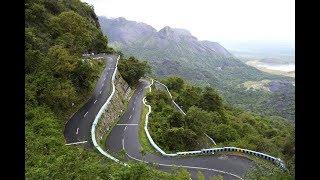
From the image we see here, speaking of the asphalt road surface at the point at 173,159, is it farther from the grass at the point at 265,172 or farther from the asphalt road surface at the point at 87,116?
the grass at the point at 265,172

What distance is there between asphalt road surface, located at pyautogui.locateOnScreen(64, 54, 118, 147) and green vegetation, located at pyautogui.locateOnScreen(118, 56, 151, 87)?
16.1 feet

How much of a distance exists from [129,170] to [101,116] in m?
15.3

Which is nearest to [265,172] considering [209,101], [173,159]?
[173,159]

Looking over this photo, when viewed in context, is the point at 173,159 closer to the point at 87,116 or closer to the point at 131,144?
the point at 131,144

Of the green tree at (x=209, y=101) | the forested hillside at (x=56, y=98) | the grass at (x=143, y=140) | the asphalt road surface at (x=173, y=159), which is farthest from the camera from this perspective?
the green tree at (x=209, y=101)

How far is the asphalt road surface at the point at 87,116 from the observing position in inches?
882

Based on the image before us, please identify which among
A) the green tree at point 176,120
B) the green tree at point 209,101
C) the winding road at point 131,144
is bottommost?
the green tree at point 209,101

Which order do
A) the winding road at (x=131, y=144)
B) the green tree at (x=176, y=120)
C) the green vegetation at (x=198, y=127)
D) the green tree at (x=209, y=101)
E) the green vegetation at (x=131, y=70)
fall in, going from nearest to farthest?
1. the winding road at (x=131, y=144)
2. the green vegetation at (x=198, y=127)
3. the green tree at (x=176, y=120)
4. the green tree at (x=209, y=101)
5. the green vegetation at (x=131, y=70)

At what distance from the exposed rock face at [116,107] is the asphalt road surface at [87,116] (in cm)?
66

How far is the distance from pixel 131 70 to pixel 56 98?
818 inches

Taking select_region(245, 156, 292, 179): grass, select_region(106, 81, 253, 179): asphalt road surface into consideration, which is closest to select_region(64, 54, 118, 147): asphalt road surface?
select_region(106, 81, 253, 179): asphalt road surface

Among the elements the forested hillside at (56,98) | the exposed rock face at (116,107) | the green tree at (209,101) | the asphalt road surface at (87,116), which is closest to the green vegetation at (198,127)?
the green tree at (209,101)

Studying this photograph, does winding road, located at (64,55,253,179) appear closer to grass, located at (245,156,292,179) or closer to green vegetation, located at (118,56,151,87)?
grass, located at (245,156,292,179)
